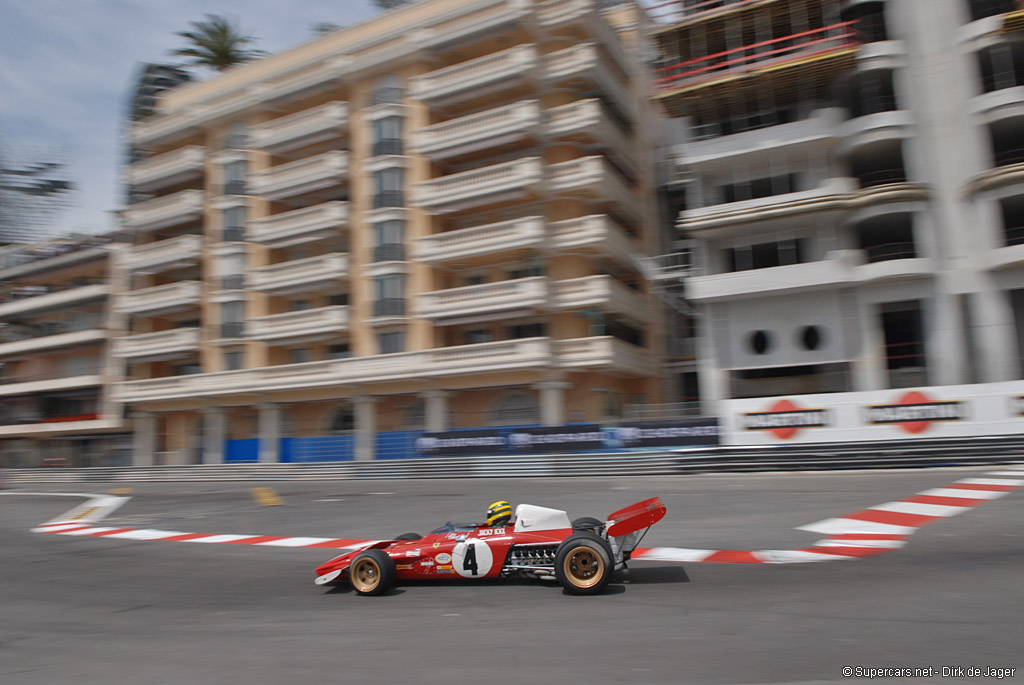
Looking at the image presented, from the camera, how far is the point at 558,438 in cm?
2391

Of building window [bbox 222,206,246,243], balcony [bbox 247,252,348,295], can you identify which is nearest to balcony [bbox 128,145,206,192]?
building window [bbox 222,206,246,243]

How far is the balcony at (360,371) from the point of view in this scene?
2739 centimetres

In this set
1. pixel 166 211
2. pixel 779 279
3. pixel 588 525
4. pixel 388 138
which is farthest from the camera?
pixel 166 211

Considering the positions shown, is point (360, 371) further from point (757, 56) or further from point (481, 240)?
point (757, 56)

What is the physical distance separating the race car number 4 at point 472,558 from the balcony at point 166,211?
→ 3628 cm

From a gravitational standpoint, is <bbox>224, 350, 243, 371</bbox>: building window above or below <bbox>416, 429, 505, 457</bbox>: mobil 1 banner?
above

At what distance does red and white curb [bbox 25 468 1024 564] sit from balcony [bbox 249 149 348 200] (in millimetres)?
20869

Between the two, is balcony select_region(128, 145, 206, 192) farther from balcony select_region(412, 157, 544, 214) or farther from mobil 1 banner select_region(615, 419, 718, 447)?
mobil 1 banner select_region(615, 419, 718, 447)

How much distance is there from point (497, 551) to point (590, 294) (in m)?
20.8

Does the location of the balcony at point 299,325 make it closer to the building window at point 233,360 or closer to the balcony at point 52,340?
the building window at point 233,360

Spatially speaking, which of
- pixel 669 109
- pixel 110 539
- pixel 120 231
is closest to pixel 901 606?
pixel 110 539

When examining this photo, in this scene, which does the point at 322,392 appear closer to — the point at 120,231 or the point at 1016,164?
the point at 120,231

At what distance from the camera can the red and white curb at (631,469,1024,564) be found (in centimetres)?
824

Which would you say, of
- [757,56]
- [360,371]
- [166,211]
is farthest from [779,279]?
[166,211]
